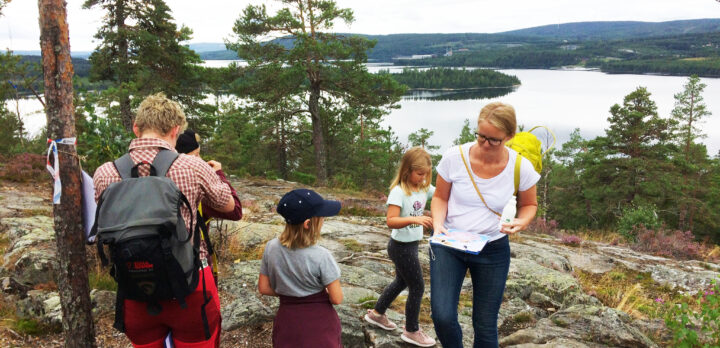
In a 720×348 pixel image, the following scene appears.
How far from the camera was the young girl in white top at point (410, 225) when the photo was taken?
2.97 metres

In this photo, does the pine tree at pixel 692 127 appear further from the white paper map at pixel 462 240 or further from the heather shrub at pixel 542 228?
the white paper map at pixel 462 240

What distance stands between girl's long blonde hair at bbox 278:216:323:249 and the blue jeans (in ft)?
2.59

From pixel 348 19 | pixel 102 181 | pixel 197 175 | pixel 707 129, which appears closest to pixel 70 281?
pixel 102 181

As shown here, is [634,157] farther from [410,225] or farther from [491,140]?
[491,140]

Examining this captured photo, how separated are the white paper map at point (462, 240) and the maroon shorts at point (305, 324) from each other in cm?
76

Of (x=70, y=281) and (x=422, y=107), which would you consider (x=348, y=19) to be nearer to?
(x=70, y=281)

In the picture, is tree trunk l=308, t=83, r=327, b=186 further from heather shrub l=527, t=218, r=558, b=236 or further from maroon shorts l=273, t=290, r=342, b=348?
maroon shorts l=273, t=290, r=342, b=348

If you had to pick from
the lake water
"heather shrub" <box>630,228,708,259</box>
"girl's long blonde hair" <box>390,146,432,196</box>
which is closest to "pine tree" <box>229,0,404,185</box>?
"heather shrub" <box>630,228,708,259</box>

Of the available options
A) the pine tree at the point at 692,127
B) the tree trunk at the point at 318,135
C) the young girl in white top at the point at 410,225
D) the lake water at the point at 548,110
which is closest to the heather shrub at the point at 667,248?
the young girl in white top at the point at 410,225

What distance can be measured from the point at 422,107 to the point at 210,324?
3336 inches

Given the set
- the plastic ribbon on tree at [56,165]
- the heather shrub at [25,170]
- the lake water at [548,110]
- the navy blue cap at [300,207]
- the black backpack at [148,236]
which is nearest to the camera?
the black backpack at [148,236]

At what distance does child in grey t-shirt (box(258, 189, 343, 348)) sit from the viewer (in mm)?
2311

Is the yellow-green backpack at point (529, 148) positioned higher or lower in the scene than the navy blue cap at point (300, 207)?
higher

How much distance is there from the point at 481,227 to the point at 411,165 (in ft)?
2.33
